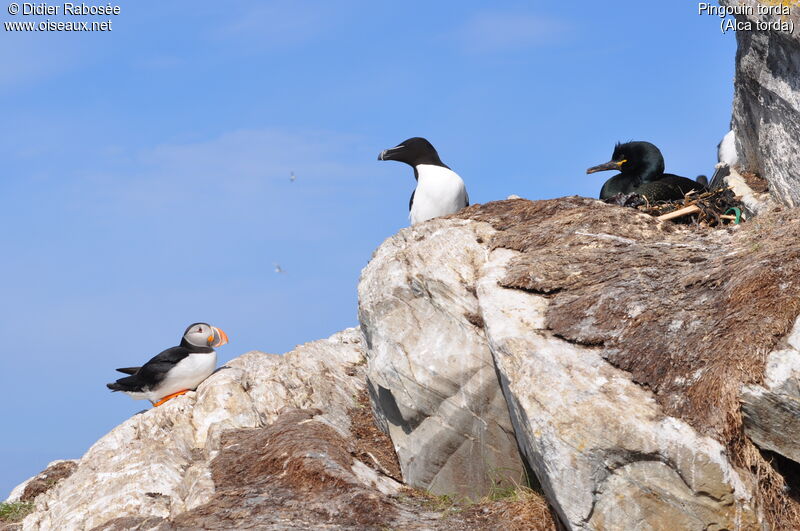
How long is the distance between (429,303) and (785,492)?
15.5 feet

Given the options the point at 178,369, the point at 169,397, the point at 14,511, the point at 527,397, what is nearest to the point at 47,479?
the point at 14,511

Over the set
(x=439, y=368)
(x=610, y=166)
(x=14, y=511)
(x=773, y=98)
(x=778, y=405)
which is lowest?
(x=778, y=405)

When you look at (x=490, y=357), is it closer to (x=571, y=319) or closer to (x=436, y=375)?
(x=436, y=375)

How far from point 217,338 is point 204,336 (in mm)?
305

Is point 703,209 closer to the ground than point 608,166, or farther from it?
closer to the ground

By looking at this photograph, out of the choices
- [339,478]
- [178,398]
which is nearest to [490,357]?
[339,478]

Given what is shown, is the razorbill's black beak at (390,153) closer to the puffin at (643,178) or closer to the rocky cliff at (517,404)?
the rocky cliff at (517,404)

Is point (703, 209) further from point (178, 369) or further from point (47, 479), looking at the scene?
point (47, 479)

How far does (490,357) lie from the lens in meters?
9.97

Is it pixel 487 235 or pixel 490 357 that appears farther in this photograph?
pixel 487 235

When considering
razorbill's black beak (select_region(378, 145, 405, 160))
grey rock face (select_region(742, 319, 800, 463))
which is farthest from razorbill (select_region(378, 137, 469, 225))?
grey rock face (select_region(742, 319, 800, 463))

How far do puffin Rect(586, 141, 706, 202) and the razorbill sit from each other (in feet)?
8.89

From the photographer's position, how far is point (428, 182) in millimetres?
14828

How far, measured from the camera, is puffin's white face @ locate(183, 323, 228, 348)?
50.3 ft
